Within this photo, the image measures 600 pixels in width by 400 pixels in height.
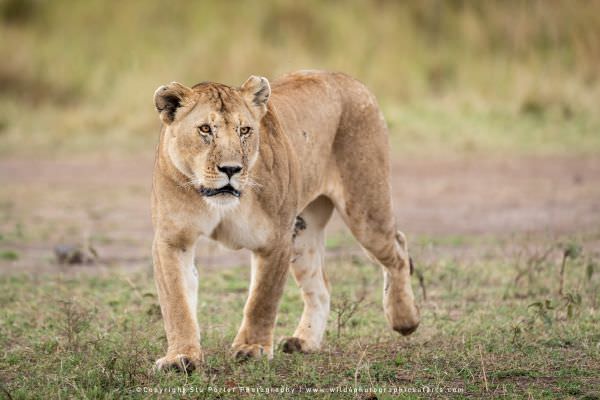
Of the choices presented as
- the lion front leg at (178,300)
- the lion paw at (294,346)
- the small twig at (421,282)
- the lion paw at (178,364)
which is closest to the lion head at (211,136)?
the lion front leg at (178,300)

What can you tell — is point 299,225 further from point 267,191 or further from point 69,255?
point 69,255

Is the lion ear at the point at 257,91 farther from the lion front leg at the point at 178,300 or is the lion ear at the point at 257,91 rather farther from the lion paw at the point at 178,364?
the lion paw at the point at 178,364

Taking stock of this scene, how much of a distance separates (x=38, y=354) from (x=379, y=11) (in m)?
11.7

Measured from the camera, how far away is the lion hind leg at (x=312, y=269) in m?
5.09

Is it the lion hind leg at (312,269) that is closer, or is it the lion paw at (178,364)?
the lion paw at (178,364)

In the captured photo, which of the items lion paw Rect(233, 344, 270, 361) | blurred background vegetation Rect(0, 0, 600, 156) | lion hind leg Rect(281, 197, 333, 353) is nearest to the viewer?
lion paw Rect(233, 344, 270, 361)

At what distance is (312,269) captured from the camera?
5.32 m

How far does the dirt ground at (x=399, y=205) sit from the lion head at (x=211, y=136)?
7.96 feet

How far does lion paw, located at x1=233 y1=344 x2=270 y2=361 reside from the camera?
14.6 feet

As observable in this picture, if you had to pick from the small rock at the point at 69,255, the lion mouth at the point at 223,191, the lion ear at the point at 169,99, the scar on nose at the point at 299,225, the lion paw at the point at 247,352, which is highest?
the lion ear at the point at 169,99

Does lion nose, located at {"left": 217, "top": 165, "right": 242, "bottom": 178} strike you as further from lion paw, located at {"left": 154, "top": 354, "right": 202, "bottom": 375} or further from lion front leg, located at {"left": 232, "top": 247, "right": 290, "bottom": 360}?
lion paw, located at {"left": 154, "top": 354, "right": 202, "bottom": 375}

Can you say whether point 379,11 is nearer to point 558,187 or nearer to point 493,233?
point 558,187

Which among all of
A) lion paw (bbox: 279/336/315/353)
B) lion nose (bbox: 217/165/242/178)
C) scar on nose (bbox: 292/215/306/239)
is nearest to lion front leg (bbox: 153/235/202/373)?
lion nose (bbox: 217/165/242/178)

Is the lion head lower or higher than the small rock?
higher
